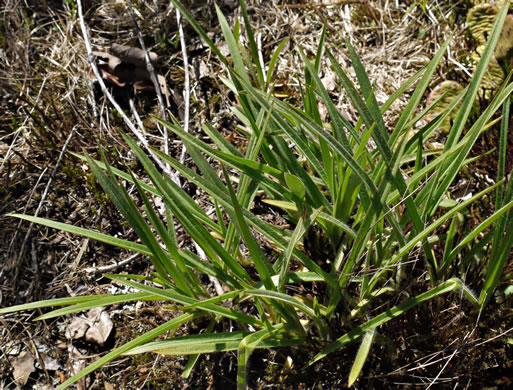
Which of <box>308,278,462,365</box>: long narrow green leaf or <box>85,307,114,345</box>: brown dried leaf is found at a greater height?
<box>308,278,462,365</box>: long narrow green leaf

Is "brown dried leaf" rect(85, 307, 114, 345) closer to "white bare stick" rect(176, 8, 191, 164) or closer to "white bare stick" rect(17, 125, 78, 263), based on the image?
"white bare stick" rect(17, 125, 78, 263)

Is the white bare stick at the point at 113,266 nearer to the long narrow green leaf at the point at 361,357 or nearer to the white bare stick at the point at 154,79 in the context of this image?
the white bare stick at the point at 154,79

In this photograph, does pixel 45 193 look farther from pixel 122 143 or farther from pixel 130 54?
pixel 130 54

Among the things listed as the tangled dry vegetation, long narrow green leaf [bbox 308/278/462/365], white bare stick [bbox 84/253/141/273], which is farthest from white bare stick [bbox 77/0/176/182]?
long narrow green leaf [bbox 308/278/462/365]

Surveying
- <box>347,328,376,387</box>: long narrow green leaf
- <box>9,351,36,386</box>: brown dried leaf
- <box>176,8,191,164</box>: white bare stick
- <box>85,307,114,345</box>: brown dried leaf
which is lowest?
<box>9,351,36,386</box>: brown dried leaf

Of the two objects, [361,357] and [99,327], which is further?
[99,327]

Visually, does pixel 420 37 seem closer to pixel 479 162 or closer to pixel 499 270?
pixel 479 162

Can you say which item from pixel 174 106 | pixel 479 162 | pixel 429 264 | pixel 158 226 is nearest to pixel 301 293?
pixel 429 264

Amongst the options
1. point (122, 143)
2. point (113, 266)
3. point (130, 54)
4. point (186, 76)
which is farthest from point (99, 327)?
point (130, 54)

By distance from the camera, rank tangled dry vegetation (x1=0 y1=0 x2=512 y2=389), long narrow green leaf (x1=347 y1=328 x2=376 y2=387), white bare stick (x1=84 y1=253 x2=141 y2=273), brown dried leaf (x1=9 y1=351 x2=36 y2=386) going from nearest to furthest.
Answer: long narrow green leaf (x1=347 y1=328 x2=376 y2=387)
tangled dry vegetation (x1=0 y1=0 x2=512 y2=389)
brown dried leaf (x1=9 y1=351 x2=36 y2=386)
white bare stick (x1=84 y1=253 x2=141 y2=273)
